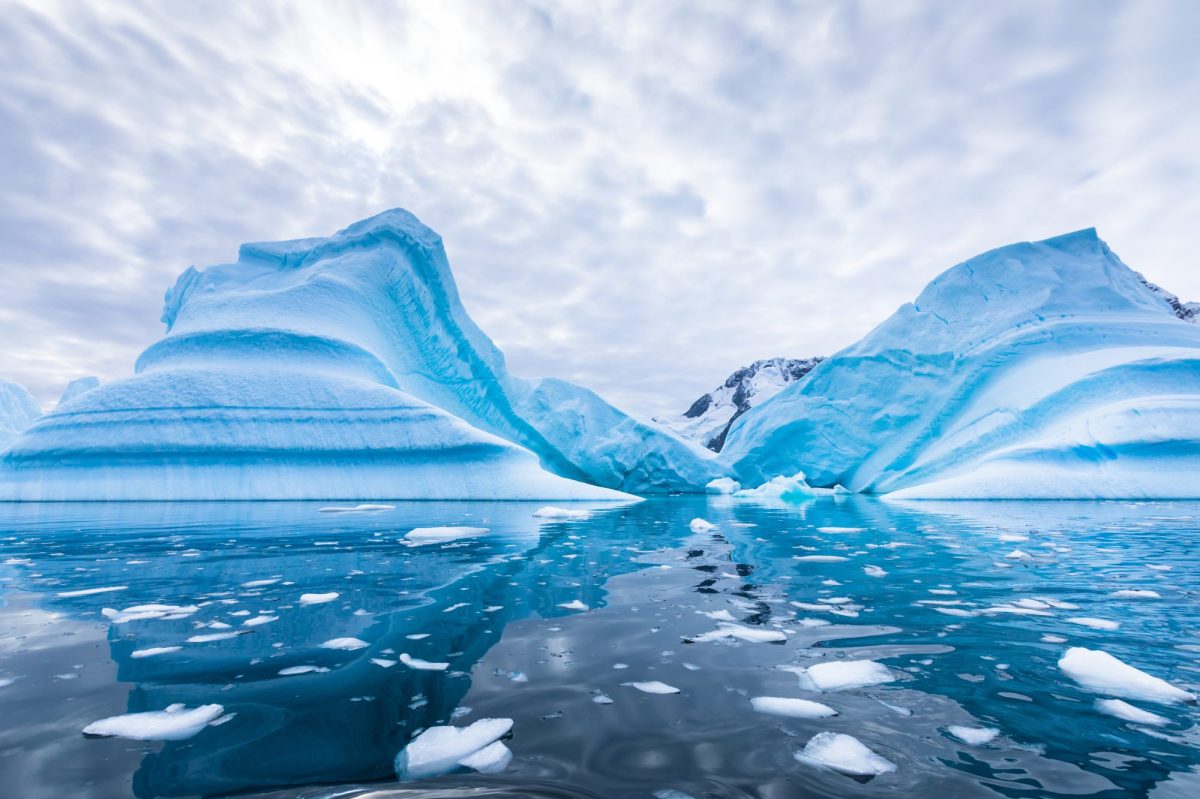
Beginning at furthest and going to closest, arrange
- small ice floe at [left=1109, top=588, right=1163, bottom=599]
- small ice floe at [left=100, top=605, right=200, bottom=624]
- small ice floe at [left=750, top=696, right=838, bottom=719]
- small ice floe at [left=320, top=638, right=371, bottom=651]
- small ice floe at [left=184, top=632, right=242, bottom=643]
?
small ice floe at [left=1109, top=588, right=1163, bottom=599] → small ice floe at [left=100, top=605, right=200, bottom=624] → small ice floe at [left=184, top=632, right=242, bottom=643] → small ice floe at [left=320, top=638, right=371, bottom=651] → small ice floe at [left=750, top=696, right=838, bottom=719]

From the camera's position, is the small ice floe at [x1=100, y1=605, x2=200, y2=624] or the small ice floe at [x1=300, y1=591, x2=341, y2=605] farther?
the small ice floe at [x1=300, y1=591, x2=341, y2=605]

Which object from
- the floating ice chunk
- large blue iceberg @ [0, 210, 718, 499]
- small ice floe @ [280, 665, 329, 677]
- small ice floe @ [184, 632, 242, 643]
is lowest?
the floating ice chunk

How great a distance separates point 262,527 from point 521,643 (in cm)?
796

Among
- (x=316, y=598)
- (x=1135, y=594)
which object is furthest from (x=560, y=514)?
(x=1135, y=594)

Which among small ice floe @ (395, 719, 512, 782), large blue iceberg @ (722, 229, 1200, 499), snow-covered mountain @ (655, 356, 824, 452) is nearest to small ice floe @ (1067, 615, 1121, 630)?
small ice floe @ (395, 719, 512, 782)

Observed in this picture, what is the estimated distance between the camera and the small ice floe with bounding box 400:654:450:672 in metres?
2.49

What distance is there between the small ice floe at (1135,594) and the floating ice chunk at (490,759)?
167 inches

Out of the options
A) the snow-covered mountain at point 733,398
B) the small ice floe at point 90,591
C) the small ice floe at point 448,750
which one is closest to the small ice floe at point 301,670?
the small ice floe at point 448,750

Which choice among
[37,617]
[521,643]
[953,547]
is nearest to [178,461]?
[37,617]

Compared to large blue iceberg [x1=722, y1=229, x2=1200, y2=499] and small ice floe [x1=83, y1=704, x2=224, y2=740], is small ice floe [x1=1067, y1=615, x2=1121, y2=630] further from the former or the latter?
large blue iceberg [x1=722, y1=229, x2=1200, y2=499]

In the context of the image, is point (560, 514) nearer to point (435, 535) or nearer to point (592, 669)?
point (435, 535)

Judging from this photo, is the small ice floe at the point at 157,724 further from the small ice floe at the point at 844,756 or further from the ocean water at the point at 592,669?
the small ice floe at the point at 844,756

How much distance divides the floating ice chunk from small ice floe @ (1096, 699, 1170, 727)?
207 centimetres

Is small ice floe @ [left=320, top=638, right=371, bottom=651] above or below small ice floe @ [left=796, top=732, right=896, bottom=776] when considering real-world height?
above
